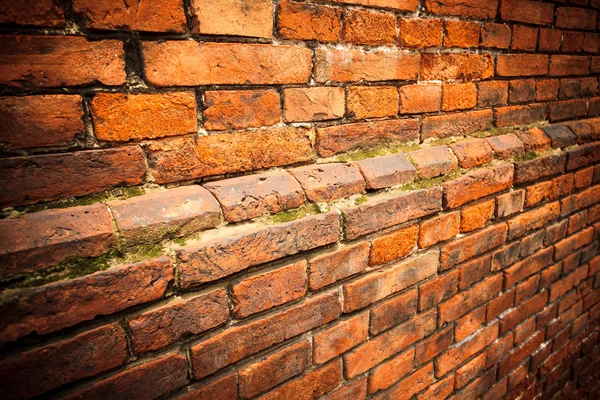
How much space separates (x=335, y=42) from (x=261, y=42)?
0.72 feet

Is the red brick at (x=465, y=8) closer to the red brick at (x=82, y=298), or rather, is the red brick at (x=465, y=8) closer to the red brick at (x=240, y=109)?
the red brick at (x=240, y=109)

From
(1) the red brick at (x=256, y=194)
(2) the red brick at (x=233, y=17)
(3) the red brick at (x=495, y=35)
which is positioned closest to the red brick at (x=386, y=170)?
(1) the red brick at (x=256, y=194)

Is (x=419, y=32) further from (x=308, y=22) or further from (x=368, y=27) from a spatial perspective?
(x=308, y=22)

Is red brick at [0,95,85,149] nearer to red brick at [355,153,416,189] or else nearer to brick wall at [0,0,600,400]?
brick wall at [0,0,600,400]

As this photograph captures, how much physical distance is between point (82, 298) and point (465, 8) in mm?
1369

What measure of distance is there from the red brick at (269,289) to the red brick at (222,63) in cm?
48

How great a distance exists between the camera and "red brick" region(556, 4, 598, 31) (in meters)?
1.37

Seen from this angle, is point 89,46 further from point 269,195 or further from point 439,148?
point 439,148

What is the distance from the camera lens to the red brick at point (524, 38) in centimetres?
125

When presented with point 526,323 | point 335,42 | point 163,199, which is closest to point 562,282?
point 526,323

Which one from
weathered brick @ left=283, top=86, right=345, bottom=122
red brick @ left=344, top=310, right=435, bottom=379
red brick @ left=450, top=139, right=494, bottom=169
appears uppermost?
weathered brick @ left=283, top=86, right=345, bottom=122

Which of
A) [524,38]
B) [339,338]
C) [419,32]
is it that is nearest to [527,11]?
[524,38]

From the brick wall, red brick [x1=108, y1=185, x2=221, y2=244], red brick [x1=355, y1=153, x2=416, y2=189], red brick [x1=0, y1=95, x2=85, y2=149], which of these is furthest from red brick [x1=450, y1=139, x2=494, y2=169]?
red brick [x1=0, y1=95, x2=85, y2=149]

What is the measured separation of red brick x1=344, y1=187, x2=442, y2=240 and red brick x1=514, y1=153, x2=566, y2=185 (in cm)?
48
